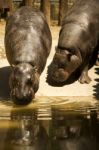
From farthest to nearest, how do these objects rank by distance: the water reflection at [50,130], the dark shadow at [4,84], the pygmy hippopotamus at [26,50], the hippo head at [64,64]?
the hippo head at [64,64], the dark shadow at [4,84], the pygmy hippopotamus at [26,50], the water reflection at [50,130]

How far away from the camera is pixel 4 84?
436 inches

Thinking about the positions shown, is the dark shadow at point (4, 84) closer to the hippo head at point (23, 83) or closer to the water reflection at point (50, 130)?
the hippo head at point (23, 83)

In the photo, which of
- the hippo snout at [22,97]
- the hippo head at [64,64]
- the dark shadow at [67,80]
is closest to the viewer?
the hippo snout at [22,97]

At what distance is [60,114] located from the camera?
29.9 ft

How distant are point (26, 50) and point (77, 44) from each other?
4.22ft

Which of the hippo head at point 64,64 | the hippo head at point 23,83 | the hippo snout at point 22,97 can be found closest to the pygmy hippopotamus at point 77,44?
the hippo head at point 64,64

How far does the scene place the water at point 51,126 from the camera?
7195 mm

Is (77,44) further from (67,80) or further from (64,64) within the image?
(67,80)

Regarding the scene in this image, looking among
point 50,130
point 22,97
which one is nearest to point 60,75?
point 22,97

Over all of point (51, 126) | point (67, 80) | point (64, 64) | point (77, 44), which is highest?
point (77, 44)

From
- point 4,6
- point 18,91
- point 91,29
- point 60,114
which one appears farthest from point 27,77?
point 4,6

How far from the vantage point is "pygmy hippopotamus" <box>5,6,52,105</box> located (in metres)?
9.48

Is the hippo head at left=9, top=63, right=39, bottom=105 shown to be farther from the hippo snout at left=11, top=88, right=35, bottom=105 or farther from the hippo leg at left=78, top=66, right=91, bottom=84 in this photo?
the hippo leg at left=78, top=66, right=91, bottom=84

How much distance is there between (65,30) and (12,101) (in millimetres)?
2166
